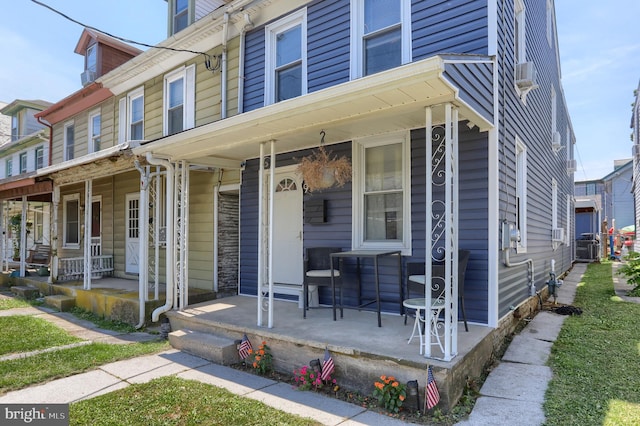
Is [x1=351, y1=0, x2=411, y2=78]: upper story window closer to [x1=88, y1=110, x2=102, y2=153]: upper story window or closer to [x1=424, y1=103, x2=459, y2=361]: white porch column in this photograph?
[x1=424, y1=103, x2=459, y2=361]: white porch column

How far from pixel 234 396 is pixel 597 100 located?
79.3ft

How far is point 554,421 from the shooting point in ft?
Answer: 9.59

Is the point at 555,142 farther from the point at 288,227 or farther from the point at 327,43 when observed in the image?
the point at 288,227

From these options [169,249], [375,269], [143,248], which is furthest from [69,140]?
[375,269]

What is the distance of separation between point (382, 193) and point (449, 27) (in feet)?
7.21

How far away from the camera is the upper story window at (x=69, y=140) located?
11479 mm

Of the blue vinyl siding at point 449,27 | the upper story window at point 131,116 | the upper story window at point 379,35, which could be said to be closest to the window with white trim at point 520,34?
the blue vinyl siding at point 449,27

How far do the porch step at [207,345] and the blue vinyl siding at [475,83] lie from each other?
3.62m

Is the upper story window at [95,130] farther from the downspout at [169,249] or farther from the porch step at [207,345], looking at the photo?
the porch step at [207,345]

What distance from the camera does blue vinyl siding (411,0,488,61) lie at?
4551 mm

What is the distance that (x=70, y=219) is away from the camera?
458 inches

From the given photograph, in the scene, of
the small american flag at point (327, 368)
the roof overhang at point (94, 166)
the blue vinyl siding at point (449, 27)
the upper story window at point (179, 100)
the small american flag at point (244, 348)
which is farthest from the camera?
the upper story window at point (179, 100)

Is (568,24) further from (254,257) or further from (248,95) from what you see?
(254,257)

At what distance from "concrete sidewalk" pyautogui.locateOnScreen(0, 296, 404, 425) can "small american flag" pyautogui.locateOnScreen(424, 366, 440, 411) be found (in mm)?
281
